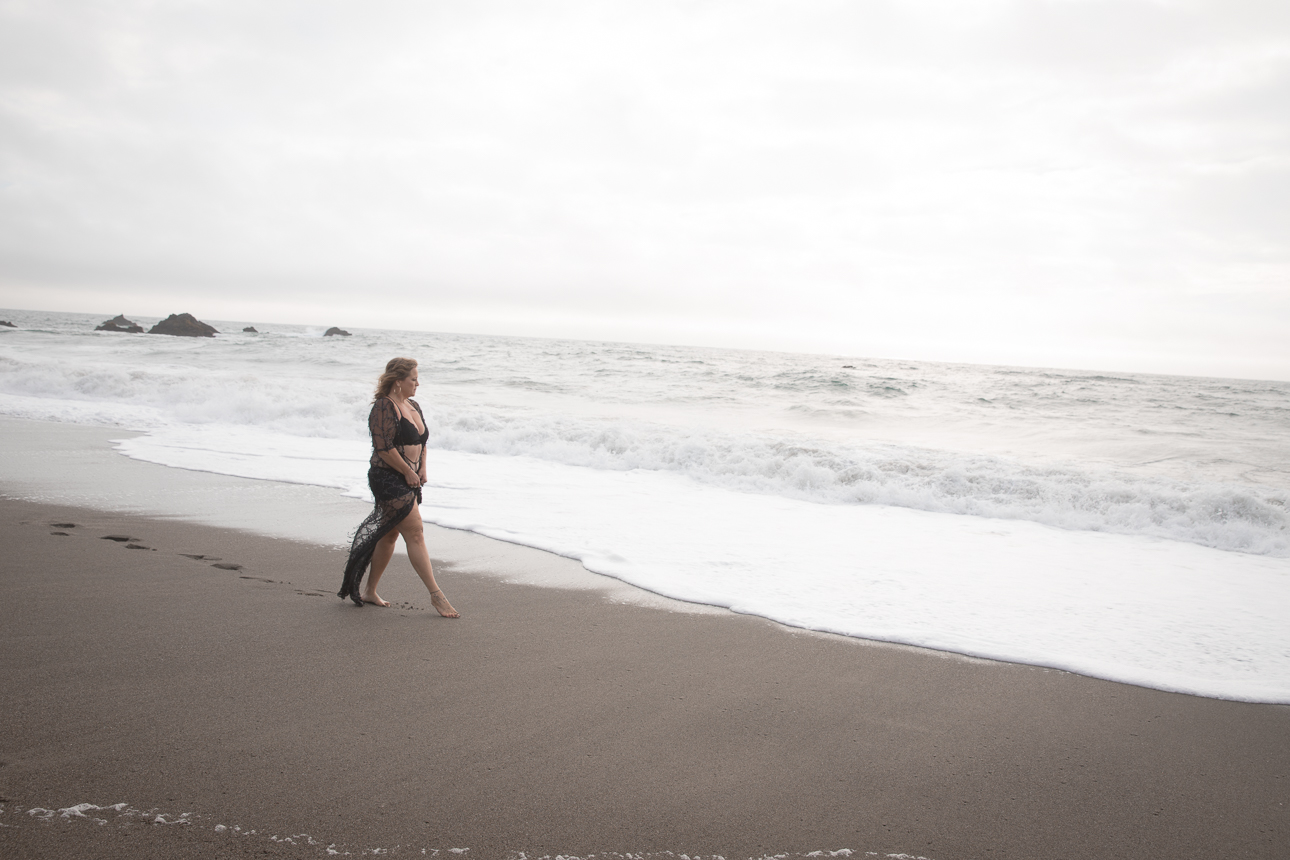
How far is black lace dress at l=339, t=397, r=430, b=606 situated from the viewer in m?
4.53

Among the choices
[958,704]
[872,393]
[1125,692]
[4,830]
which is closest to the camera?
[4,830]

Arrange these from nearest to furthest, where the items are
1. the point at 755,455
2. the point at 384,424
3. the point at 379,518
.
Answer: the point at 384,424, the point at 379,518, the point at 755,455

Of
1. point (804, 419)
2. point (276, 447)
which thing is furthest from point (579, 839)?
point (804, 419)

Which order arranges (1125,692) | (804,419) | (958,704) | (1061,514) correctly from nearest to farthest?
(958,704), (1125,692), (1061,514), (804,419)

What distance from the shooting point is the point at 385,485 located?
184 inches

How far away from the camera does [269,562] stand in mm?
5797

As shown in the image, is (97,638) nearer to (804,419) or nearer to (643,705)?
(643,705)

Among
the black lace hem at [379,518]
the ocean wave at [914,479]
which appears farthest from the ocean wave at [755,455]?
the black lace hem at [379,518]

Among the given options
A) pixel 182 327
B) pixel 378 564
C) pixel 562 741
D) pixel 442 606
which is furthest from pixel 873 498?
pixel 182 327

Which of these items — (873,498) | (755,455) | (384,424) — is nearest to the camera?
(384,424)

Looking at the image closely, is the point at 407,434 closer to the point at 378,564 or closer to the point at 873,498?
the point at 378,564

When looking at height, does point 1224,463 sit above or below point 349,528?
above

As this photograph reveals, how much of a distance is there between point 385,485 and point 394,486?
6cm

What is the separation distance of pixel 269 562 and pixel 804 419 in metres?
15.9
